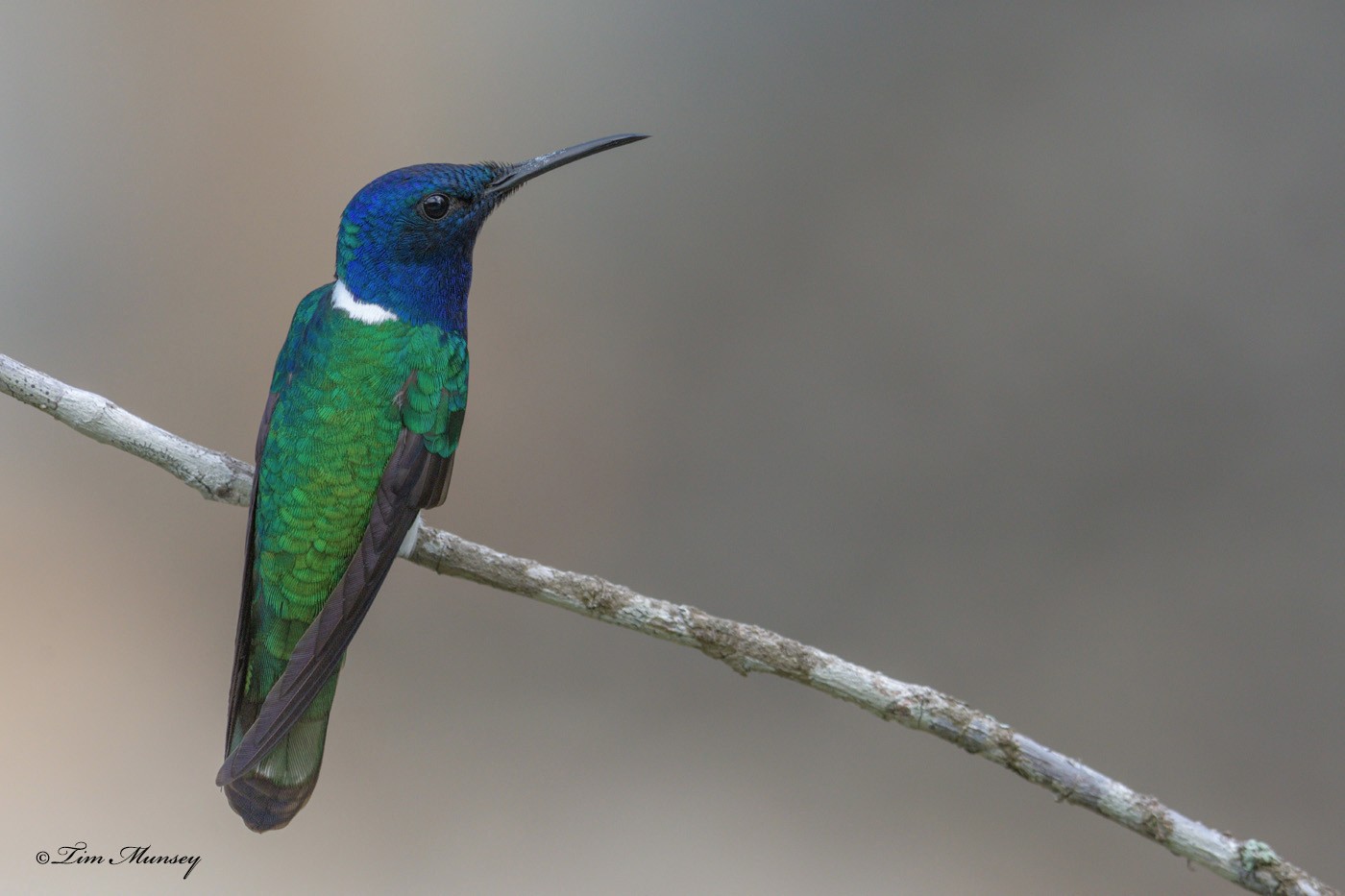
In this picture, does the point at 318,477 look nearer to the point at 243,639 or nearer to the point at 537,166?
the point at 243,639

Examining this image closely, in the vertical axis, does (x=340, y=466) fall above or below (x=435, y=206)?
below

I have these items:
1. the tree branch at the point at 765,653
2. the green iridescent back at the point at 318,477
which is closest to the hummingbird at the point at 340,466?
the green iridescent back at the point at 318,477

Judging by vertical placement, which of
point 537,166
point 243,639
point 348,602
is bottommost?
point 243,639

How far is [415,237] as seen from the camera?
2.56 meters

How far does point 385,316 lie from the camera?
251 cm

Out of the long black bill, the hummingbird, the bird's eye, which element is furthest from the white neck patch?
the long black bill

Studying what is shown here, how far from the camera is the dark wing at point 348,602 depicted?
6.94 feet

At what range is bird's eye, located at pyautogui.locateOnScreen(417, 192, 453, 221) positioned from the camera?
100 inches

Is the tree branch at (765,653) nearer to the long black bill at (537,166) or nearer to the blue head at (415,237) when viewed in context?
the blue head at (415,237)

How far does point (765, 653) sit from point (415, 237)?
119 centimetres

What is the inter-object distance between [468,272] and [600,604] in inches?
35.2

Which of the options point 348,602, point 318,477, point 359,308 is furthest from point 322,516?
point 359,308

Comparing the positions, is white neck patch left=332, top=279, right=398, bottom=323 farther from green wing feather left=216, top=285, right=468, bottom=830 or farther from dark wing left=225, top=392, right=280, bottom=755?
dark wing left=225, top=392, right=280, bottom=755

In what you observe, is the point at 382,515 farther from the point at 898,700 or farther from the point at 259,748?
the point at 898,700
